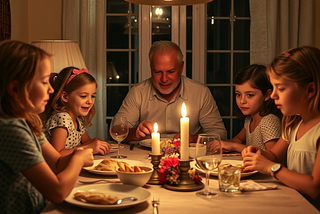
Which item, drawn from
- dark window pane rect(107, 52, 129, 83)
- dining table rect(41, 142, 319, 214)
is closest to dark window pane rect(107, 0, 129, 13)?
dark window pane rect(107, 52, 129, 83)

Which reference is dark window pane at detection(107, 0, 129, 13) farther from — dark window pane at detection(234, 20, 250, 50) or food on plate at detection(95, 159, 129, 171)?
food on plate at detection(95, 159, 129, 171)

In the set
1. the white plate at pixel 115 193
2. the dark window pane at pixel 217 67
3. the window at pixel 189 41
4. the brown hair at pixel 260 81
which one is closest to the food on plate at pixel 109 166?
the white plate at pixel 115 193

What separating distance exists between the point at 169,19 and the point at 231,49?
0.68 metres

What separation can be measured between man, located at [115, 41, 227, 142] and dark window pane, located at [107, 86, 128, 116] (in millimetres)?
827

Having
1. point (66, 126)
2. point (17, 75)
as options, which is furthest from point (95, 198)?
point (66, 126)

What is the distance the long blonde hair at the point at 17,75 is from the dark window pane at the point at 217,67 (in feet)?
9.57

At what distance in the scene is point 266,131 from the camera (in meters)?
2.50

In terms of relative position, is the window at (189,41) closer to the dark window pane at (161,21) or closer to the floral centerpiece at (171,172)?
the dark window pane at (161,21)

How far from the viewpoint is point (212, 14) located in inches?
166

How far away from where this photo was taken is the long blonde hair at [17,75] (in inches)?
57.4

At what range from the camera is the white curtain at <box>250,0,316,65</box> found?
3916 millimetres

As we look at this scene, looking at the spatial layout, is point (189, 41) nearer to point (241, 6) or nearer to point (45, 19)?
point (241, 6)

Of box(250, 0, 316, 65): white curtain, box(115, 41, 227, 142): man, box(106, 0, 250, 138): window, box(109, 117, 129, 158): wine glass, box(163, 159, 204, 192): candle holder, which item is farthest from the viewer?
box(106, 0, 250, 138): window

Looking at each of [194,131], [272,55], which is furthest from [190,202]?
[272,55]
